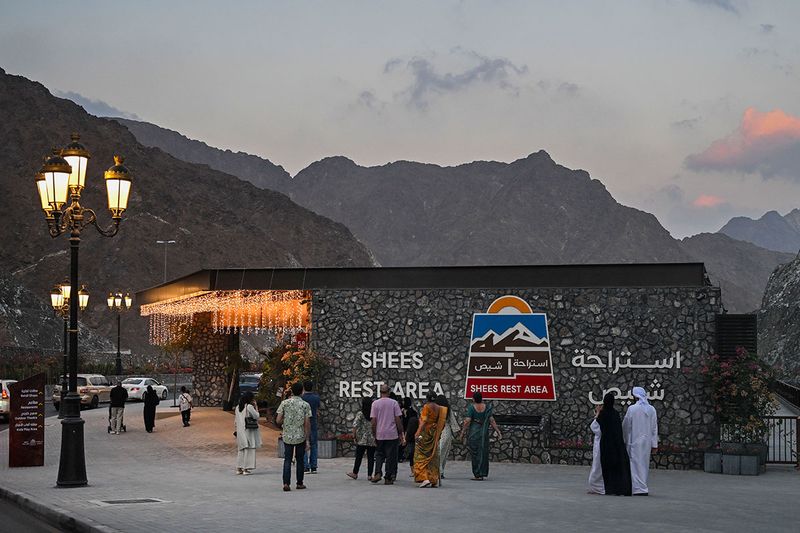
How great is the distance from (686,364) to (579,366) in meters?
2.29

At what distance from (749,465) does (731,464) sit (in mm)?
370

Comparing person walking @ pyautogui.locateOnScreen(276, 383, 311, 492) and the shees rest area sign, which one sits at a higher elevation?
the shees rest area sign

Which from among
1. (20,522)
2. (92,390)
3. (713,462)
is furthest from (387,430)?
(92,390)

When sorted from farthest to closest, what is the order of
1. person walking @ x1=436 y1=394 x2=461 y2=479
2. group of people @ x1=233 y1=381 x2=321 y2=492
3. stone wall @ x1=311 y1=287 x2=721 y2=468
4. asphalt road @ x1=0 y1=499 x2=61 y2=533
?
stone wall @ x1=311 y1=287 x2=721 y2=468 < person walking @ x1=436 y1=394 x2=461 y2=479 < group of people @ x1=233 y1=381 x2=321 y2=492 < asphalt road @ x1=0 y1=499 x2=61 y2=533

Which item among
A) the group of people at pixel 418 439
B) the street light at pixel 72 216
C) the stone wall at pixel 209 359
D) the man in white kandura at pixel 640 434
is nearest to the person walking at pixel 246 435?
the group of people at pixel 418 439

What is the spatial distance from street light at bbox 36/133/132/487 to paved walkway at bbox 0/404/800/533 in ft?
1.75

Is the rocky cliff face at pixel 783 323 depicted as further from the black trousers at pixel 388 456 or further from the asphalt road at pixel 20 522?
the asphalt road at pixel 20 522

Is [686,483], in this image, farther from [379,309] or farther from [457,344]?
[379,309]

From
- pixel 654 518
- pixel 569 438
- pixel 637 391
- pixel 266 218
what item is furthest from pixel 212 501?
pixel 266 218

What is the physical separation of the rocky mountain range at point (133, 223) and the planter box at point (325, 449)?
71.5 meters

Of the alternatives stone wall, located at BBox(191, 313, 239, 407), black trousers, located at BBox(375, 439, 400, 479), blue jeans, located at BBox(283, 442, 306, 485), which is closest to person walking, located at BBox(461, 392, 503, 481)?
black trousers, located at BBox(375, 439, 400, 479)

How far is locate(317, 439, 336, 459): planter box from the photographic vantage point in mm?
24344

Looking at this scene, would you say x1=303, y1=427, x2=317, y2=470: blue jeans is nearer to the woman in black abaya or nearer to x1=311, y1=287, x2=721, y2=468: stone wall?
x1=311, y1=287, x2=721, y2=468: stone wall

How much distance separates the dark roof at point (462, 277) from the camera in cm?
2336
